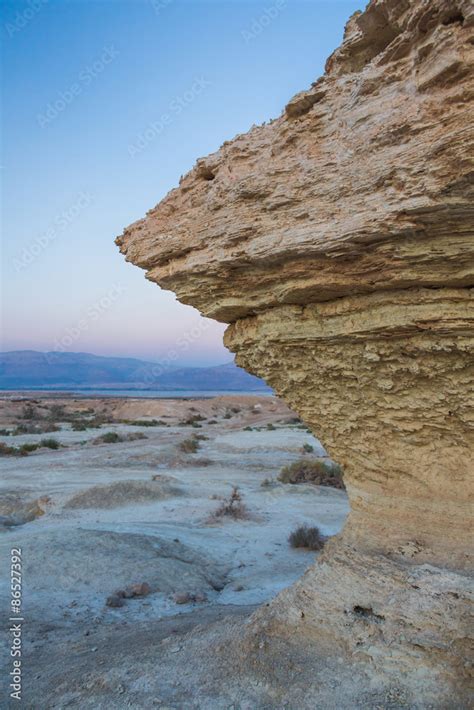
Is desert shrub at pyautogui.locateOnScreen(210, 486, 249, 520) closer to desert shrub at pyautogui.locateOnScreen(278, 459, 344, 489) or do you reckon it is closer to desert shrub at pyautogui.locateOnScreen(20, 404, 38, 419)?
desert shrub at pyautogui.locateOnScreen(278, 459, 344, 489)

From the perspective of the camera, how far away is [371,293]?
13.5ft

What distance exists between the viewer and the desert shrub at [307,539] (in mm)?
9857

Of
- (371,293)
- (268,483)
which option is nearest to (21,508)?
(268,483)

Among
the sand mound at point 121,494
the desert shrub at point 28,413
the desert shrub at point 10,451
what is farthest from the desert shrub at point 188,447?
the desert shrub at point 28,413

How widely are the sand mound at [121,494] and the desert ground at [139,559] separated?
44 mm

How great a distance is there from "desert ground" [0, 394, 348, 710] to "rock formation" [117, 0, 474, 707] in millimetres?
1356

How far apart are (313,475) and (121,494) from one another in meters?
6.96

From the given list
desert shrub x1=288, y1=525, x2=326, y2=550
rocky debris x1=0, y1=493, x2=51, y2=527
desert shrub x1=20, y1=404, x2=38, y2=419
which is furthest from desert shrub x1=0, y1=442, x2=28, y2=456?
desert shrub x1=20, y1=404, x2=38, y2=419

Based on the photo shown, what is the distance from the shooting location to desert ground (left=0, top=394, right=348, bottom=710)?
15.3 feet

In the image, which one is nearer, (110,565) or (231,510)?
(110,565)

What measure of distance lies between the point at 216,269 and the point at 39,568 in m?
6.33

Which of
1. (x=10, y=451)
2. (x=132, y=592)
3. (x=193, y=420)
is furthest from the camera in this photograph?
(x=193, y=420)

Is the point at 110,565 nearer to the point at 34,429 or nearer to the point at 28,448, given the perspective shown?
the point at 28,448

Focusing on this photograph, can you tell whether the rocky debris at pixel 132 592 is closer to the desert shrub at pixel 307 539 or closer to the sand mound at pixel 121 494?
the desert shrub at pixel 307 539
